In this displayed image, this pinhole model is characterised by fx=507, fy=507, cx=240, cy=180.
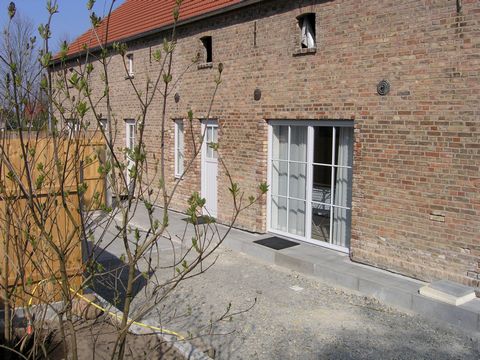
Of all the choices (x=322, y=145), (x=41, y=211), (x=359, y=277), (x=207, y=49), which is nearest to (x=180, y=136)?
(x=207, y=49)

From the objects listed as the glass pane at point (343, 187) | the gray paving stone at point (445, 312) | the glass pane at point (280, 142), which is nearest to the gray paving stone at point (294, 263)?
the glass pane at point (343, 187)

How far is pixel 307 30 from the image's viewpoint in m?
9.27

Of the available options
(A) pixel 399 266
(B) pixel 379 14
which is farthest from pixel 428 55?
(A) pixel 399 266

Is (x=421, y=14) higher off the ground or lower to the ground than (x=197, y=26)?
lower

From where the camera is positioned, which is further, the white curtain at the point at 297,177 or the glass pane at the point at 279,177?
the glass pane at the point at 279,177

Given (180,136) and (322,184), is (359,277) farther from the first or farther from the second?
(180,136)

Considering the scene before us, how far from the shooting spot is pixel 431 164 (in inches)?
289

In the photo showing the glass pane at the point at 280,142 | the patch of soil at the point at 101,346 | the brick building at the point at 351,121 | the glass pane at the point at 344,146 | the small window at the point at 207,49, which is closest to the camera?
the patch of soil at the point at 101,346

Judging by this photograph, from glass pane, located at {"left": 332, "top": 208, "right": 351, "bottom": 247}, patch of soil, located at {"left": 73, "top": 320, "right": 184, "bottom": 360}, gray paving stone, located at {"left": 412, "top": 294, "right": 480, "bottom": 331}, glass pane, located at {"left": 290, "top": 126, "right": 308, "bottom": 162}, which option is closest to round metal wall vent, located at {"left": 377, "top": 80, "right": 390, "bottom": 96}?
glass pane, located at {"left": 290, "top": 126, "right": 308, "bottom": 162}

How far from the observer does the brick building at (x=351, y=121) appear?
7035 mm

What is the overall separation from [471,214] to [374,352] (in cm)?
254

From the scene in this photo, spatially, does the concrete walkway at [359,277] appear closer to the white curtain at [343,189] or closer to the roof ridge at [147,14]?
the white curtain at [343,189]

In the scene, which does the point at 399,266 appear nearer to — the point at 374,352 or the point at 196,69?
the point at 374,352

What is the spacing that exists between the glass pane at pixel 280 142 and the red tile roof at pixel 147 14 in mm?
2833
